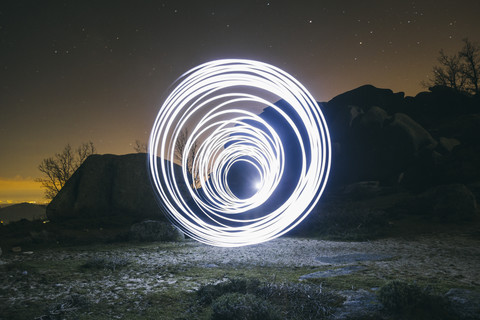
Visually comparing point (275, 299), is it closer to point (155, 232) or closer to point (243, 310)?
point (243, 310)

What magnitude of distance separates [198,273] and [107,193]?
15808 millimetres

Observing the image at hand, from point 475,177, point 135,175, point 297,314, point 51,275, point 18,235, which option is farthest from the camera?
point 135,175

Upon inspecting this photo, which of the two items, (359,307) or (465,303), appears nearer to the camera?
(465,303)

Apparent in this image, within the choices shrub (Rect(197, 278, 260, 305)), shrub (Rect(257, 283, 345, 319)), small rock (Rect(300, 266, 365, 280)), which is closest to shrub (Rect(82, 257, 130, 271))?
shrub (Rect(197, 278, 260, 305))

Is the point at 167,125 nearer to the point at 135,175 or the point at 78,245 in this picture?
the point at 78,245

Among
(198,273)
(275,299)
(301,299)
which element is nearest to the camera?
(301,299)

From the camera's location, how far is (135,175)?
19891 millimetres

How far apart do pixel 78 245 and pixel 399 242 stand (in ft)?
32.6

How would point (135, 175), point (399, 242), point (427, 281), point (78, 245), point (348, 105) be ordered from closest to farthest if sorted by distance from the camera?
point (427, 281), point (399, 242), point (78, 245), point (135, 175), point (348, 105)

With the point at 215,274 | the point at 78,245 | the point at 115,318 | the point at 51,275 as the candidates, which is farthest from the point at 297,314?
the point at 78,245

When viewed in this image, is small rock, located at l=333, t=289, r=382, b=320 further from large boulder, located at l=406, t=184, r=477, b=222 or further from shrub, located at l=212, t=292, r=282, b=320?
large boulder, located at l=406, t=184, r=477, b=222

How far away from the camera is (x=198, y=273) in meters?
5.52

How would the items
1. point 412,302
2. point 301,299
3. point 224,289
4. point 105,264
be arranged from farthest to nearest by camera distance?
1. point 105,264
2. point 224,289
3. point 301,299
4. point 412,302

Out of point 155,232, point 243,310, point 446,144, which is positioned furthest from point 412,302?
point 446,144
